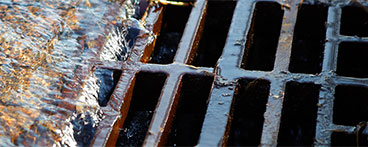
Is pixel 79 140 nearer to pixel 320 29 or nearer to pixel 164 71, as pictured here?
pixel 164 71

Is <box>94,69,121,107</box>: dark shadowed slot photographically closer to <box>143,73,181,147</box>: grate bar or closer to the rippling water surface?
the rippling water surface

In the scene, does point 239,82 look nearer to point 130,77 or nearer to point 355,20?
point 130,77

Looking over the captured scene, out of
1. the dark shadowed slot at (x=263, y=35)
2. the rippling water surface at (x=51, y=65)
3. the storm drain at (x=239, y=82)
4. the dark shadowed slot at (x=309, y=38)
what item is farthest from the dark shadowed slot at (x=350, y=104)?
the rippling water surface at (x=51, y=65)

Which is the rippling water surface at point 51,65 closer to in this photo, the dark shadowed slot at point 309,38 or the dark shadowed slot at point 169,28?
the dark shadowed slot at point 169,28

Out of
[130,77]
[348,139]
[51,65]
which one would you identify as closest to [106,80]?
[130,77]

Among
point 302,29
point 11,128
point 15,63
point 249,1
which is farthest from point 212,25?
point 11,128

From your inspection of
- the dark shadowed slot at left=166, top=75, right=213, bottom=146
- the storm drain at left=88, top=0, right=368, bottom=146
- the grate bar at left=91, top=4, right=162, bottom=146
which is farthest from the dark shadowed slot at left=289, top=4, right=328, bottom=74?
the grate bar at left=91, top=4, right=162, bottom=146

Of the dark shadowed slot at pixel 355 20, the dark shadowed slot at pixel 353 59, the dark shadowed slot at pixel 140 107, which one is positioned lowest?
the dark shadowed slot at pixel 140 107

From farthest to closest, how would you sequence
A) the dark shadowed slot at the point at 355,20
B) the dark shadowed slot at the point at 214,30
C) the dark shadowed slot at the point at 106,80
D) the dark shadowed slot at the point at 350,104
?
the dark shadowed slot at the point at 214,30
the dark shadowed slot at the point at 355,20
the dark shadowed slot at the point at 106,80
the dark shadowed slot at the point at 350,104
